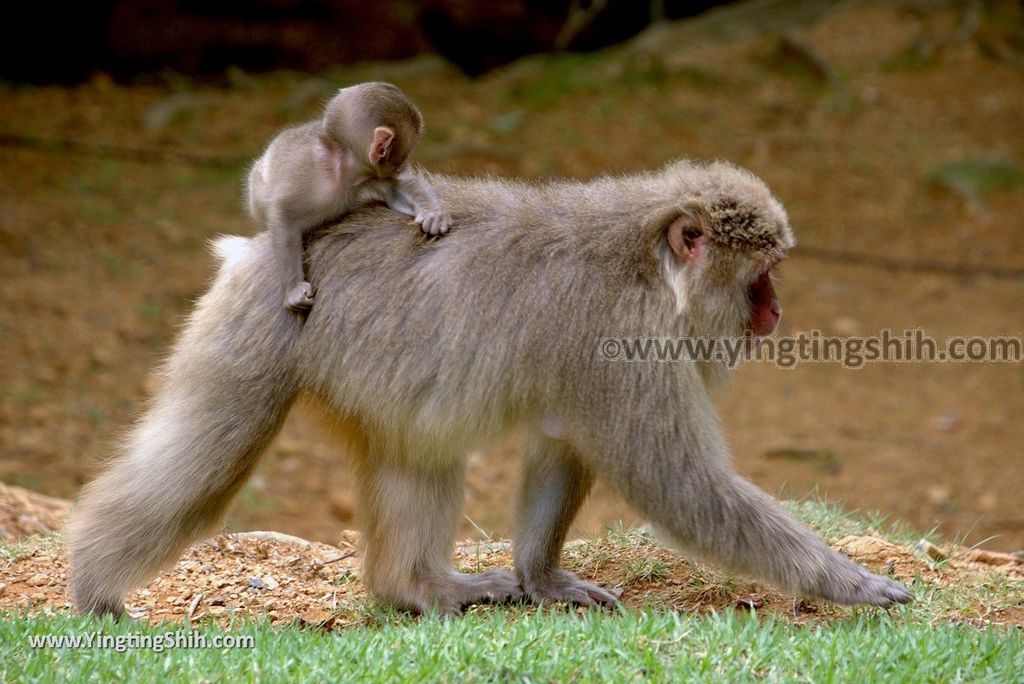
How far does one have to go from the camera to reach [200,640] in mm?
4512

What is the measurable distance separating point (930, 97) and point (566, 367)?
12.7 m

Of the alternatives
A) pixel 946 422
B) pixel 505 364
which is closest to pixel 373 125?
pixel 505 364

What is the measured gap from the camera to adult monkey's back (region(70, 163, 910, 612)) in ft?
15.2

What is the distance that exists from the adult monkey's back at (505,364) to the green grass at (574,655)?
0.42 m

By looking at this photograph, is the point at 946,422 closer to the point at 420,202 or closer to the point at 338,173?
the point at 420,202

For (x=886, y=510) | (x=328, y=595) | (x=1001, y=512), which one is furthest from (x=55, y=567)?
(x=1001, y=512)

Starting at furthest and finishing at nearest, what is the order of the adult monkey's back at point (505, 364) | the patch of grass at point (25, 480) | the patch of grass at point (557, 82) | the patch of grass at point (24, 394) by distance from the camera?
the patch of grass at point (557, 82)
the patch of grass at point (24, 394)
the patch of grass at point (25, 480)
the adult monkey's back at point (505, 364)

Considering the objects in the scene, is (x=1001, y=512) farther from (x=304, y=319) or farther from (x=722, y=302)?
(x=304, y=319)

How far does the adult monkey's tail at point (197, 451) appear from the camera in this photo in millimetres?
4926

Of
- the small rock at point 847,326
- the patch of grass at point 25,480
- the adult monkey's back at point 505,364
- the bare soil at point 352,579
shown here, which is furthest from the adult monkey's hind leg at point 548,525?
the small rock at point 847,326

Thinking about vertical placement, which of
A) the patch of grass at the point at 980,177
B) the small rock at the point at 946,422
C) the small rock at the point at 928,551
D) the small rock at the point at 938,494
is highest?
the patch of grass at the point at 980,177

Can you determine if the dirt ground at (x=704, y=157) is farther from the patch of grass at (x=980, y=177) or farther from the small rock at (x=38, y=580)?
the small rock at (x=38, y=580)

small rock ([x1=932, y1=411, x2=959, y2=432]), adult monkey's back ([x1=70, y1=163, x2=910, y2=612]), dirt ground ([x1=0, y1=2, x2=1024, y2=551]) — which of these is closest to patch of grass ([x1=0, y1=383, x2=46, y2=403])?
dirt ground ([x1=0, y1=2, x2=1024, y2=551])

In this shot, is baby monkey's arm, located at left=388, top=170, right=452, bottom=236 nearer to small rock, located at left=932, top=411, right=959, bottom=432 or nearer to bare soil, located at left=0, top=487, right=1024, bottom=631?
bare soil, located at left=0, top=487, right=1024, bottom=631
